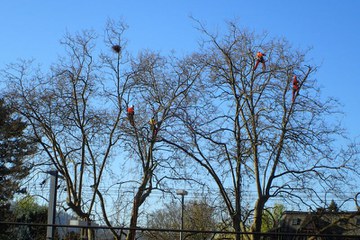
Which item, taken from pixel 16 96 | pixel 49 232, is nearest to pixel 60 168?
pixel 16 96

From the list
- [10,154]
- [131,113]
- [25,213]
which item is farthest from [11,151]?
[131,113]

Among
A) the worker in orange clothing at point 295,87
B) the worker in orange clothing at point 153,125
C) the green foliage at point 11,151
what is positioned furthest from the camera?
the green foliage at point 11,151

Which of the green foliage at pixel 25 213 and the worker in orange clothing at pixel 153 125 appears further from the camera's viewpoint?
the green foliage at pixel 25 213

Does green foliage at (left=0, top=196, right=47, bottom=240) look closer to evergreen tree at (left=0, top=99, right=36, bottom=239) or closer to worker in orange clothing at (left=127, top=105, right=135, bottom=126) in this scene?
evergreen tree at (left=0, top=99, right=36, bottom=239)

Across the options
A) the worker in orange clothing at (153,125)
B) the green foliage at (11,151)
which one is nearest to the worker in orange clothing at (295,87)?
the worker in orange clothing at (153,125)

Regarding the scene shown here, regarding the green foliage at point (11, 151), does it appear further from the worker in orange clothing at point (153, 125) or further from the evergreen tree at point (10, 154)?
the worker in orange clothing at point (153, 125)

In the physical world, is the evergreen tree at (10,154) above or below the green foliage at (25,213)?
above

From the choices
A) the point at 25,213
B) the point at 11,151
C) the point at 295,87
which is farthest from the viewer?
the point at 25,213

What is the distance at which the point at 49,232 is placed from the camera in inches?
649

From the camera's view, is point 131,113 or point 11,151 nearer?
point 131,113

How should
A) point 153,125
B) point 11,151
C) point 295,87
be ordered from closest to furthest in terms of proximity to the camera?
point 295,87 < point 153,125 < point 11,151

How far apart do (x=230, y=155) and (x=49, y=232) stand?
371 inches

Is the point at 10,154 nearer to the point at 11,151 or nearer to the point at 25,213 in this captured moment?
the point at 11,151

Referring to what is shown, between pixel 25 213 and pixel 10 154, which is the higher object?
pixel 10 154
